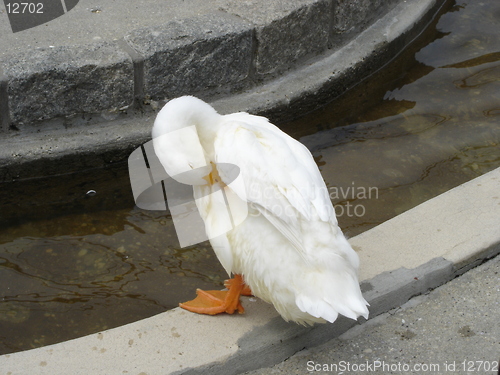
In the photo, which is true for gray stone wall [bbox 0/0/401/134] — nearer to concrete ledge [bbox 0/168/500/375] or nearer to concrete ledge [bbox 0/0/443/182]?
concrete ledge [bbox 0/0/443/182]

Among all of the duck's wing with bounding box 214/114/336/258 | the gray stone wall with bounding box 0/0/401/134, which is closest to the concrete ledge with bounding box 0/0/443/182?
the gray stone wall with bounding box 0/0/401/134

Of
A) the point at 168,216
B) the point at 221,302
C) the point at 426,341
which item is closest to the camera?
the point at 426,341

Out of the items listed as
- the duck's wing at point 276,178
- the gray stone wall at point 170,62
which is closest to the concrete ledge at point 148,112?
the gray stone wall at point 170,62

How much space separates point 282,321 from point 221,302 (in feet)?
0.89

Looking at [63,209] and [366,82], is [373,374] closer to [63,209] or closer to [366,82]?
[63,209]

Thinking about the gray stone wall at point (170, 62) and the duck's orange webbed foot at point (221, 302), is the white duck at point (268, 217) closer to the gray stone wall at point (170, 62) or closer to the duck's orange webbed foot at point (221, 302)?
the duck's orange webbed foot at point (221, 302)

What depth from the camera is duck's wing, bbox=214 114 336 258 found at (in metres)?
2.05

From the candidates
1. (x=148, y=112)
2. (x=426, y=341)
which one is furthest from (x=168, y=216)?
(x=426, y=341)

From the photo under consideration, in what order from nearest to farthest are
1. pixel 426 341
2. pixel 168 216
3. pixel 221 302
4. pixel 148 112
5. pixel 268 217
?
pixel 268 217
pixel 426 341
pixel 221 302
pixel 168 216
pixel 148 112

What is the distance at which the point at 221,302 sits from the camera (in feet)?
7.94

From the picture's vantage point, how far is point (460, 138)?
3.75m

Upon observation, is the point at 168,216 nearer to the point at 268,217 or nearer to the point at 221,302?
the point at 221,302

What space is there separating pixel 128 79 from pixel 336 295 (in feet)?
6.12

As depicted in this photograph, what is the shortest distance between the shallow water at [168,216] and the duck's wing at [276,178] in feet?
2.84
